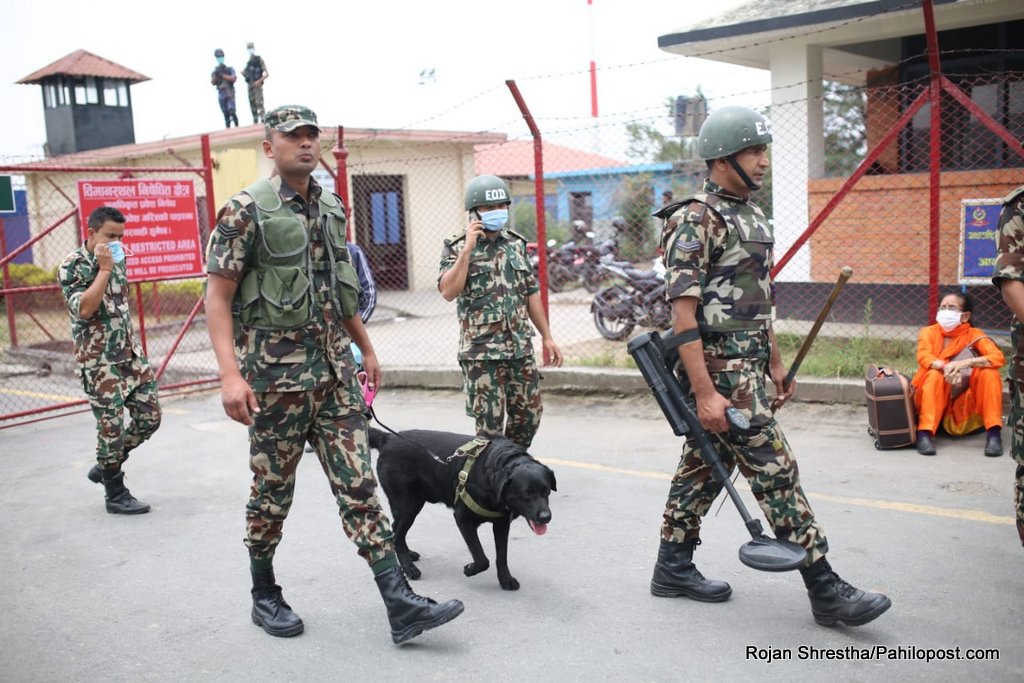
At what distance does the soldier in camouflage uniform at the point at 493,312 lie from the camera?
511 cm

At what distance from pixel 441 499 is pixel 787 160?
326 inches

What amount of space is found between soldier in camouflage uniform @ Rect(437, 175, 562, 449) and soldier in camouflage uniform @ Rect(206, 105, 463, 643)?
140 cm

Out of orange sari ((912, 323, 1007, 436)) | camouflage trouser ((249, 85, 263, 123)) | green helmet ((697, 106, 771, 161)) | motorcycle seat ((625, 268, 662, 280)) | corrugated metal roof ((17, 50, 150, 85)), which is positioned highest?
corrugated metal roof ((17, 50, 150, 85))

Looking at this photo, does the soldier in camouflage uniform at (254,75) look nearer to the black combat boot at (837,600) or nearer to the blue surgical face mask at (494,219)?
the blue surgical face mask at (494,219)

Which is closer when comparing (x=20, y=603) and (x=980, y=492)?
(x=20, y=603)

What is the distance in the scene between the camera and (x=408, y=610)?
3531 mm

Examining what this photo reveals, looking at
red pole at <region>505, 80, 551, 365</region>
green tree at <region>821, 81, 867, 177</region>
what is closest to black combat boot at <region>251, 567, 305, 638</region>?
red pole at <region>505, 80, 551, 365</region>

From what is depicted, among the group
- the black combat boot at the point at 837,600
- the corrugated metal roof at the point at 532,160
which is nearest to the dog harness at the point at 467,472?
the black combat boot at the point at 837,600

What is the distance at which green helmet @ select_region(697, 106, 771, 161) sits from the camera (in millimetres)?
3492

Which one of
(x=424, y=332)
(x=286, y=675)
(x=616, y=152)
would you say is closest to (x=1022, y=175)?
(x=616, y=152)

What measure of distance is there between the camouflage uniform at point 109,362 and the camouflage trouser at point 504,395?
208 centimetres

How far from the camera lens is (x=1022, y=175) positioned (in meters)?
9.43

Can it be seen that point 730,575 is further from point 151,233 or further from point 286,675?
point 151,233

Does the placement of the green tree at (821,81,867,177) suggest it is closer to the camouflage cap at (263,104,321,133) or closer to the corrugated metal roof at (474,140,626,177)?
the corrugated metal roof at (474,140,626,177)
